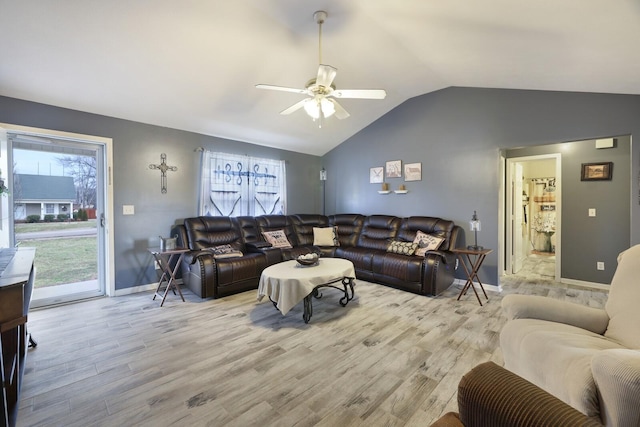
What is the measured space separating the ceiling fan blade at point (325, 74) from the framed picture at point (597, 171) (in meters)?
4.21

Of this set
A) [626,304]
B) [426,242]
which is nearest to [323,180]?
[426,242]

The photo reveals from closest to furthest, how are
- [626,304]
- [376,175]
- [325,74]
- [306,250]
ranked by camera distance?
[626,304], [325,74], [306,250], [376,175]

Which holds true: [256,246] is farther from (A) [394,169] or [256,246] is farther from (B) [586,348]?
(B) [586,348]

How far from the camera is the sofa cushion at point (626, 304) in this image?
149cm

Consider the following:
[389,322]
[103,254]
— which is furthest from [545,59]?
[103,254]

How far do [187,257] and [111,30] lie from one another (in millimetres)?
2599

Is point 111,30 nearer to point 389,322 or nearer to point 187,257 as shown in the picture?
point 187,257

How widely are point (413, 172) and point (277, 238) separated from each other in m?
2.66

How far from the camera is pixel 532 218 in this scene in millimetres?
6570

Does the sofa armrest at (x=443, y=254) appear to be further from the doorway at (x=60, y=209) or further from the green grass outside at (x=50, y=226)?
the green grass outside at (x=50, y=226)

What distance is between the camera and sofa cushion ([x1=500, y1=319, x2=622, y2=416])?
Result: 1.09 m

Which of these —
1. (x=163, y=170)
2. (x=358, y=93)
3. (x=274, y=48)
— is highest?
(x=274, y=48)

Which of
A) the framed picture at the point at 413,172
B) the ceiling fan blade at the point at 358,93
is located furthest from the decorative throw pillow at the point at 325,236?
the ceiling fan blade at the point at 358,93

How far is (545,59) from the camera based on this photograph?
2631mm
